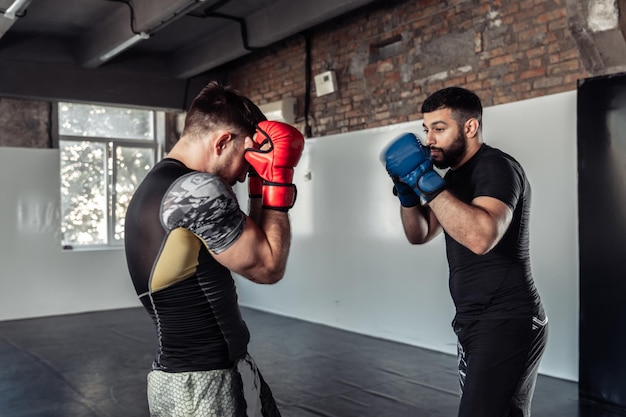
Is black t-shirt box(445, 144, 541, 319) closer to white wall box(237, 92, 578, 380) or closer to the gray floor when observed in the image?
the gray floor

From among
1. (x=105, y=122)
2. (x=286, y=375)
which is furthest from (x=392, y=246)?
(x=105, y=122)

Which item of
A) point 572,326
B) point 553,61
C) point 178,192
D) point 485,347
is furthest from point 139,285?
point 553,61

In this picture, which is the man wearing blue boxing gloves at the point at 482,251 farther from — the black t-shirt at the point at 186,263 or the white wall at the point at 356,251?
the white wall at the point at 356,251

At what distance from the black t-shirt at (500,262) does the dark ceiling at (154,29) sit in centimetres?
346

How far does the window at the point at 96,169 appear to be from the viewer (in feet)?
25.2

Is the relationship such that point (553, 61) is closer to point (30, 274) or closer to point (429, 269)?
point (429, 269)

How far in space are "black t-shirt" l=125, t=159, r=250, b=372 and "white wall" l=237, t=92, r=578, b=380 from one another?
315 centimetres

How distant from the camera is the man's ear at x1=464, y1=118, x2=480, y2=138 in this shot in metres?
2.07

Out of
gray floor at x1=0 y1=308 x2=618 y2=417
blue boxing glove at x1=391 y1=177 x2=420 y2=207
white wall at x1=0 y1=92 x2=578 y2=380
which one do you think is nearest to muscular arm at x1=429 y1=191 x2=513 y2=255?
blue boxing glove at x1=391 y1=177 x2=420 y2=207

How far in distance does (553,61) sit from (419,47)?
53.0 inches

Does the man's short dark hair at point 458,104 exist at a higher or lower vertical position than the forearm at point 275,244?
higher

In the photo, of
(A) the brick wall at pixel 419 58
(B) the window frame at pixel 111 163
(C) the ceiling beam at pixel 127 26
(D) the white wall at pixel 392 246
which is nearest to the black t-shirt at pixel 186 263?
(D) the white wall at pixel 392 246

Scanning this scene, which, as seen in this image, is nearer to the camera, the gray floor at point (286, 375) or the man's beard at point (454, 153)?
the man's beard at point (454, 153)

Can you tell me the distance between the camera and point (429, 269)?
16.5ft
